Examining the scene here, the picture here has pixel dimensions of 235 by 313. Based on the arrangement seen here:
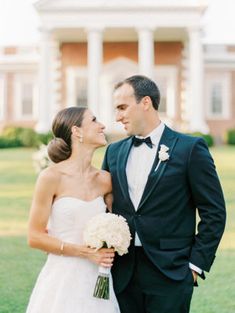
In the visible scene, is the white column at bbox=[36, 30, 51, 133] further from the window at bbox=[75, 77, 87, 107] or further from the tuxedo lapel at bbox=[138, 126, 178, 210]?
the tuxedo lapel at bbox=[138, 126, 178, 210]

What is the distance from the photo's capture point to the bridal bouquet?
349cm

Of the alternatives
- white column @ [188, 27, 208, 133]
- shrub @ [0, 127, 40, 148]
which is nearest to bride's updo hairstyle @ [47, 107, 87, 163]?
shrub @ [0, 127, 40, 148]

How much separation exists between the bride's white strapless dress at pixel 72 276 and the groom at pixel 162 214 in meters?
0.15

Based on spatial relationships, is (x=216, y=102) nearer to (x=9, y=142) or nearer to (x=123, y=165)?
(x=9, y=142)

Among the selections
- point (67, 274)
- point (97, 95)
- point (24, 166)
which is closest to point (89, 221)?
point (67, 274)

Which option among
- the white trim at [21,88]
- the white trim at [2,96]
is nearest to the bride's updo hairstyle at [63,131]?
the white trim at [21,88]

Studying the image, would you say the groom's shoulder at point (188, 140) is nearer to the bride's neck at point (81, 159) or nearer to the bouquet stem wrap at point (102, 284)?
the bride's neck at point (81, 159)

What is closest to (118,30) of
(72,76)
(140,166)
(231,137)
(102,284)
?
(72,76)

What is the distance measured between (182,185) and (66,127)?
0.82m

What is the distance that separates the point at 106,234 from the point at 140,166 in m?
0.55

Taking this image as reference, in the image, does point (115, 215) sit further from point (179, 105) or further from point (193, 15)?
point (179, 105)

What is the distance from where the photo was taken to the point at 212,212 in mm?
3717

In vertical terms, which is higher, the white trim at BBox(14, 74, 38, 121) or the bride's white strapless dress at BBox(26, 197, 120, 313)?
the white trim at BBox(14, 74, 38, 121)

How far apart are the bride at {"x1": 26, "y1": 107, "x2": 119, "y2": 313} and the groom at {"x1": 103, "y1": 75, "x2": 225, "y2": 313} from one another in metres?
0.18
